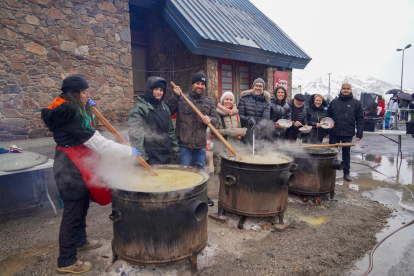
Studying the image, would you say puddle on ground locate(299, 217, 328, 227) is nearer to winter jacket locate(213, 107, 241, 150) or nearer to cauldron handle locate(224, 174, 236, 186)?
cauldron handle locate(224, 174, 236, 186)

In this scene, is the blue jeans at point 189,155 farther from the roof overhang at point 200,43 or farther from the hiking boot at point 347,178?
the hiking boot at point 347,178

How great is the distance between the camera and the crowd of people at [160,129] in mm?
2535

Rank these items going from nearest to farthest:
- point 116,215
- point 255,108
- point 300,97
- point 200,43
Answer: point 116,215
point 255,108
point 300,97
point 200,43

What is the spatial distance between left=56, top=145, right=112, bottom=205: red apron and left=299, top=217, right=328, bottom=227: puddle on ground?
3017mm

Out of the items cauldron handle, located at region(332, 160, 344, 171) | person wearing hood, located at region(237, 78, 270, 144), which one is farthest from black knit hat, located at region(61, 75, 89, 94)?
cauldron handle, located at region(332, 160, 344, 171)

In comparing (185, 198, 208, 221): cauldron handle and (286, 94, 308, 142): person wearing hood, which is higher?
(286, 94, 308, 142): person wearing hood

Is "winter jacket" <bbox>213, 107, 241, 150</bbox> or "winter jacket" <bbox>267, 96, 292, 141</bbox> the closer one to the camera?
"winter jacket" <bbox>213, 107, 241, 150</bbox>

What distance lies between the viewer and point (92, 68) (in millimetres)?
5762

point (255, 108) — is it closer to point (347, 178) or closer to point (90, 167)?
point (347, 178)

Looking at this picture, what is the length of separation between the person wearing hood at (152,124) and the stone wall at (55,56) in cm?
285

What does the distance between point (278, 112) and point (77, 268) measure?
4559 mm

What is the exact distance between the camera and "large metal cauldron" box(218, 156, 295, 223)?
3463 millimetres

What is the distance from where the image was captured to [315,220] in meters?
4.00

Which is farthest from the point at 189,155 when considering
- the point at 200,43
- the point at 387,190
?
the point at 387,190
